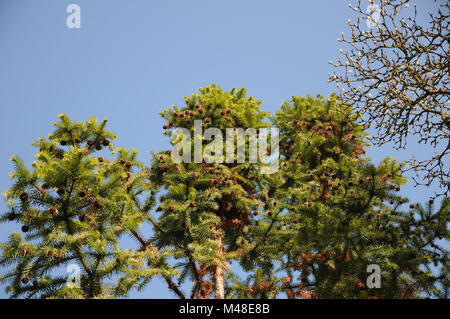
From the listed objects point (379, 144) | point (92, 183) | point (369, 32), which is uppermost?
point (369, 32)

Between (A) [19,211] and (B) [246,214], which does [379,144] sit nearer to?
(B) [246,214]

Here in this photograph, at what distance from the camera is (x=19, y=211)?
25.7 feet

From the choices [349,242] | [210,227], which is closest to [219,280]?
[210,227]
